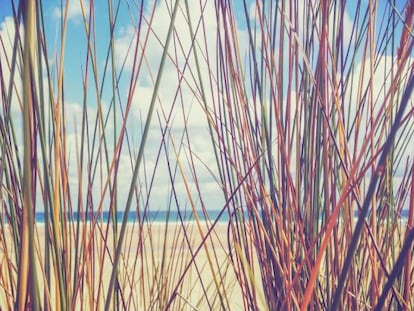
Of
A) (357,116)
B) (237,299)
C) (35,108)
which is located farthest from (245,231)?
(237,299)

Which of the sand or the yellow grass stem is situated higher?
the yellow grass stem

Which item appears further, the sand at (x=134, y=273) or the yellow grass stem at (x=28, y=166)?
the sand at (x=134, y=273)

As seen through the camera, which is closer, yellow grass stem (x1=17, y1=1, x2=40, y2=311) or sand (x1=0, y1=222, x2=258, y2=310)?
yellow grass stem (x1=17, y1=1, x2=40, y2=311)

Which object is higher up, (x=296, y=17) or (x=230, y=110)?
(x=296, y=17)

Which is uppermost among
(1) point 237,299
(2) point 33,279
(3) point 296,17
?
(3) point 296,17

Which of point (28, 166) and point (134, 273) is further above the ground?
point (28, 166)

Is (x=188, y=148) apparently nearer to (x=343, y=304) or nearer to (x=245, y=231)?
(x=245, y=231)

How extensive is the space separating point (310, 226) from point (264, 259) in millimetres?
68

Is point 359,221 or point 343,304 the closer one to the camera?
point 359,221

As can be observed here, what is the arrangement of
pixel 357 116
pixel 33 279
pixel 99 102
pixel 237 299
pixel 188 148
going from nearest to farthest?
pixel 33 279 < pixel 99 102 < pixel 357 116 < pixel 188 148 < pixel 237 299

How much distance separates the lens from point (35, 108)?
0.42 m

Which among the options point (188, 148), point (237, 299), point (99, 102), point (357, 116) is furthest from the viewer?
point (237, 299)

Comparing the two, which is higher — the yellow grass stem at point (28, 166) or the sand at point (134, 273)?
the yellow grass stem at point (28, 166)

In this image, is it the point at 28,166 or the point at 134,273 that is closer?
the point at 28,166
